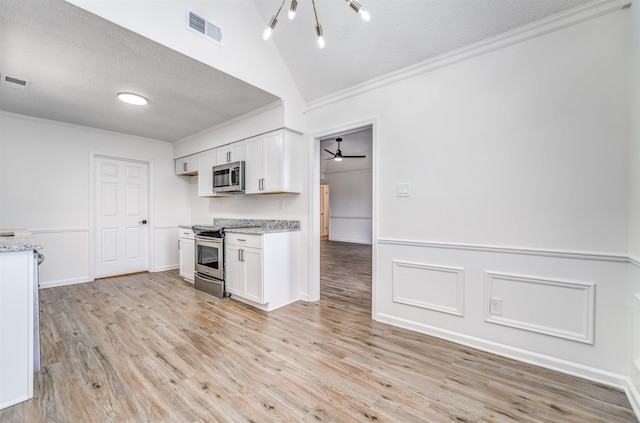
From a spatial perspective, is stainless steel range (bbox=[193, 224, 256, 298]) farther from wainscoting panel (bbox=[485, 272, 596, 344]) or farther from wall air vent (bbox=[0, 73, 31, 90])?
wainscoting panel (bbox=[485, 272, 596, 344])

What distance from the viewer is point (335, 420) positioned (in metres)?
1.53

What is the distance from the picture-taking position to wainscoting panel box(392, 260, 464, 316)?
2430 mm

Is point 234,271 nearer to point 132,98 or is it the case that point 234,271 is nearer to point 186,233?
point 186,233

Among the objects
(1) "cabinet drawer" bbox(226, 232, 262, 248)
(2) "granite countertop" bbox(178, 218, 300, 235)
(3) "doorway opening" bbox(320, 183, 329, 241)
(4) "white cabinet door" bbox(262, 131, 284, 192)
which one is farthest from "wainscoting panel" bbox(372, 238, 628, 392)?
(3) "doorway opening" bbox(320, 183, 329, 241)

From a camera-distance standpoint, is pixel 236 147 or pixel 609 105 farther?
pixel 236 147

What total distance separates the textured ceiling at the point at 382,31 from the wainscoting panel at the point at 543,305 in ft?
6.51

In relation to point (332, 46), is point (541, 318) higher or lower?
lower

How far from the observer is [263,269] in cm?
318

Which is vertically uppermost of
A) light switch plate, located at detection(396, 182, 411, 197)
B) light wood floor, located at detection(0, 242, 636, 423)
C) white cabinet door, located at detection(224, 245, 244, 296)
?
light switch plate, located at detection(396, 182, 411, 197)

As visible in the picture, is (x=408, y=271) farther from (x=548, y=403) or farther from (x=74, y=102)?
(x=74, y=102)

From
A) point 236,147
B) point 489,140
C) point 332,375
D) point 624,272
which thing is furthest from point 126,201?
point 624,272

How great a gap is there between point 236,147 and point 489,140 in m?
3.23

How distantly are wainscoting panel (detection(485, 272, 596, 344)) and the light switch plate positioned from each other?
3.22 feet

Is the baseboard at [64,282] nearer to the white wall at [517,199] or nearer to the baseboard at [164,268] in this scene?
the baseboard at [164,268]
